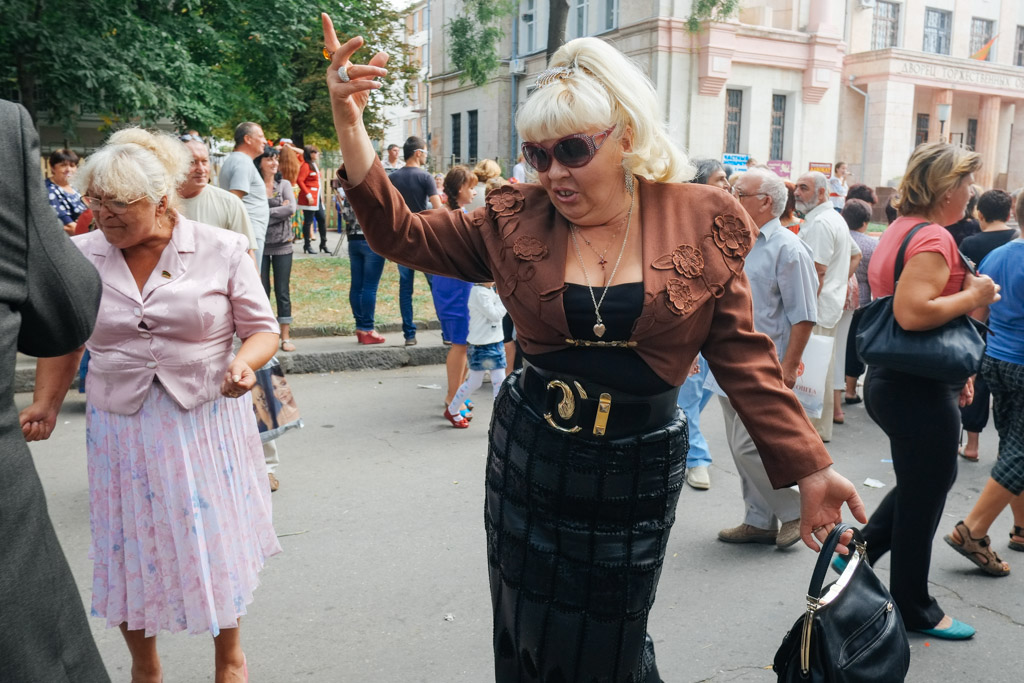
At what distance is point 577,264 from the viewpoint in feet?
7.46

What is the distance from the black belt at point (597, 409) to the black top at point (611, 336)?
0.09 feet

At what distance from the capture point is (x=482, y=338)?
6.77 meters

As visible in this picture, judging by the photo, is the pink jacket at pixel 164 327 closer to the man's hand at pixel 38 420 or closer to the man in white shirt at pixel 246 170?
the man's hand at pixel 38 420

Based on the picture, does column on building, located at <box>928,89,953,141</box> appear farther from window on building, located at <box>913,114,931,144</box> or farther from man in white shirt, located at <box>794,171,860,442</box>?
man in white shirt, located at <box>794,171,860,442</box>

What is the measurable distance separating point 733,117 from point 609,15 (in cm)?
584

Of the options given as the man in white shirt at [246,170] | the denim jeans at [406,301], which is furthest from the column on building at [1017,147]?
the man in white shirt at [246,170]

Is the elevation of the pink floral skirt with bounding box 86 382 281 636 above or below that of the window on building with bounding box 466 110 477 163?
below

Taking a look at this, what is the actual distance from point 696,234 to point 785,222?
14.2ft

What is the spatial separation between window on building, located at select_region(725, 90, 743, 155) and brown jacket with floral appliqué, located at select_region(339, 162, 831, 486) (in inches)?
1203

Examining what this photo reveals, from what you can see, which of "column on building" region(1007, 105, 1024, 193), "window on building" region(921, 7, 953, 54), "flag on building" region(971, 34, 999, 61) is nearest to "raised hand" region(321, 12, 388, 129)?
"flag on building" region(971, 34, 999, 61)

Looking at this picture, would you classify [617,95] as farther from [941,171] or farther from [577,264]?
[941,171]

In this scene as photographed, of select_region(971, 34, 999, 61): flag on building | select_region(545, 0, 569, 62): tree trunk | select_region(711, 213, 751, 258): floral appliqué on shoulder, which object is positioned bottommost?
select_region(711, 213, 751, 258): floral appliqué on shoulder

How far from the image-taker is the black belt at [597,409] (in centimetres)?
221

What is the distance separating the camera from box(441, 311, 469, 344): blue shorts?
22.9 feet
